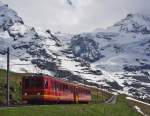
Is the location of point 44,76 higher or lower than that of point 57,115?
higher

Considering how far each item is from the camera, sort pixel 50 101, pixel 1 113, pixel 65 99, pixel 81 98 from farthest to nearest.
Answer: pixel 81 98 < pixel 65 99 < pixel 50 101 < pixel 1 113

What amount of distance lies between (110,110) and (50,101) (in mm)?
18577

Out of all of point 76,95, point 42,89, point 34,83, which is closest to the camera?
point 42,89

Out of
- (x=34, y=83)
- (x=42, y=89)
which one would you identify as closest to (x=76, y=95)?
(x=42, y=89)

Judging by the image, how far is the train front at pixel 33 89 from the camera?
71438 mm

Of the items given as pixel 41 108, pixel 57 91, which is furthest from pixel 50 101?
pixel 41 108

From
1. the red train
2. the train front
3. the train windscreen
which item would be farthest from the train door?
the train windscreen

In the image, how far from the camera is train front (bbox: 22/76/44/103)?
2813 inches

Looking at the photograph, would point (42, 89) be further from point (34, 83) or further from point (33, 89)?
point (34, 83)

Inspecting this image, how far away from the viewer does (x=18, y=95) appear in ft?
357

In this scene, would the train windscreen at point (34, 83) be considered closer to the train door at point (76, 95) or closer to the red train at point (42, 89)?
the red train at point (42, 89)

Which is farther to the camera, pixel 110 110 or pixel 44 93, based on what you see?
pixel 110 110

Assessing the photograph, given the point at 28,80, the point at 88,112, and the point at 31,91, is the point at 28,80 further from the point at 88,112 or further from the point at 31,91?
the point at 88,112

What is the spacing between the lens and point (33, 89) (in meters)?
72.0
